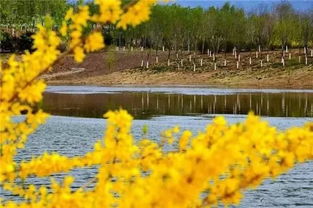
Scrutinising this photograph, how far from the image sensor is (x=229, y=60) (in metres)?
112

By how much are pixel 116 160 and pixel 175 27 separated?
407ft

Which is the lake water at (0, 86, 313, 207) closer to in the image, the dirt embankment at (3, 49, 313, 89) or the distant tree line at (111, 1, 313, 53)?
the dirt embankment at (3, 49, 313, 89)

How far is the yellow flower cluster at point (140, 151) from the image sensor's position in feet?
9.30

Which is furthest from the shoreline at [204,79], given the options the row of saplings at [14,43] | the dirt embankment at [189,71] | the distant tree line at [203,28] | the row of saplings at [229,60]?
the distant tree line at [203,28]

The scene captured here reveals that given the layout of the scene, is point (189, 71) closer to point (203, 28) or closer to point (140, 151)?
point (203, 28)

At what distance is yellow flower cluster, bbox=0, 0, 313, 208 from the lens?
2.84 metres

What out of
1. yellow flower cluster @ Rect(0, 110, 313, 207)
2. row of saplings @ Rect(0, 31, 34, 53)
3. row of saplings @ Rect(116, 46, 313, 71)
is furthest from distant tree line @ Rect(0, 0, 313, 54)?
yellow flower cluster @ Rect(0, 110, 313, 207)

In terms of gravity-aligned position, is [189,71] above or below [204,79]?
above

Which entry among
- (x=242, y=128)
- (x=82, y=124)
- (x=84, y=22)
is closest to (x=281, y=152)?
(x=242, y=128)

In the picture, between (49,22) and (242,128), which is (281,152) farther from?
(49,22)

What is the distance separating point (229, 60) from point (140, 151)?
108578mm

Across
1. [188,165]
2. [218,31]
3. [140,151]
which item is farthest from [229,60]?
[188,165]

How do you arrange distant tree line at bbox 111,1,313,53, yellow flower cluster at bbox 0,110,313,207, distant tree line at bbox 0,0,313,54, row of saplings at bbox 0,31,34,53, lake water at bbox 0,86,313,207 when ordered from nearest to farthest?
yellow flower cluster at bbox 0,110,313,207
lake water at bbox 0,86,313,207
row of saplings at bbox 0,31,34,53
distant tree line at bbox 0,0,313,54
distant tree line at bbox 111,1,313,53

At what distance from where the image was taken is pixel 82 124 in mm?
45312
